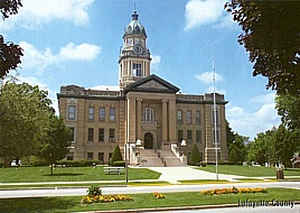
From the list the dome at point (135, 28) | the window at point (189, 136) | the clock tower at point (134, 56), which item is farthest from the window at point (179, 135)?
the dome at point (135, 28)

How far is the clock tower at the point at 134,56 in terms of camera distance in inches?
2731

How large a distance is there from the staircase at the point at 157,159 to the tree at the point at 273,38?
133 feet

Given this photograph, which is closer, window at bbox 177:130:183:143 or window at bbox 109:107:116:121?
window at bbox 109:107:116:121

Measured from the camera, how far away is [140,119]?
5628 cm

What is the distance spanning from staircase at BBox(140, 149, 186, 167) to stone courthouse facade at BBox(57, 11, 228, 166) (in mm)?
957

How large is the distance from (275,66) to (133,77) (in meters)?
61.5

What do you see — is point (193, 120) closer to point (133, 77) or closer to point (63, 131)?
point (133, 77)

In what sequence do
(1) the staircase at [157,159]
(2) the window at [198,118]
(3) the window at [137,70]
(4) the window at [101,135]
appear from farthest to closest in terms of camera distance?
(3) the window at [137,70]
(2) the window at [198,118]
(4) the window at [101,135]
(1) the staircase at [157,159]

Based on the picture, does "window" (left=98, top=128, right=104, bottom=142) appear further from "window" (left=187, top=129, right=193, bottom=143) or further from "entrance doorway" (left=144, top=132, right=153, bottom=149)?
"window" (left=187, top=129, right=193, bottom=143)

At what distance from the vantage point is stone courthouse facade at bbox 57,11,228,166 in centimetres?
5534

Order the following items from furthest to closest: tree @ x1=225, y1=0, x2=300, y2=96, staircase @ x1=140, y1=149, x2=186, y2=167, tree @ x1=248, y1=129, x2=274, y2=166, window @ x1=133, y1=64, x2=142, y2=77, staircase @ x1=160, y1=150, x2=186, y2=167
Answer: tree @ x1=248, y1=129, x2=274, y2=166 < window @ x1=133, y1=64, x2=142, y2=77 < staircase @ x1=160, y1=150, x2=186, y2=167 < staircase @ x1=140, y1=149, x2=186, y2=167 < tree @ x1=225, y1=0, x2=300, y2=96

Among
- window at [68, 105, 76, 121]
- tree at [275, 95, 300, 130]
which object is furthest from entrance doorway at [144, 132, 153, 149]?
tree at [275, 95, 300, 130]

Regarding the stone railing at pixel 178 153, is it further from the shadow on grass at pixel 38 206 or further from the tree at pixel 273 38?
the tree at pixel 273 38

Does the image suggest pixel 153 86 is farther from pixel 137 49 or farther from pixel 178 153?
pixel 137 49
